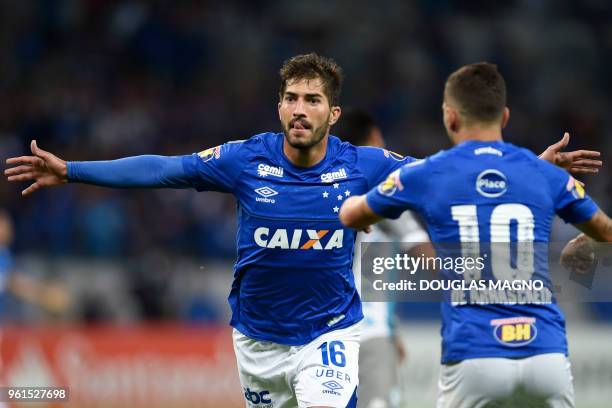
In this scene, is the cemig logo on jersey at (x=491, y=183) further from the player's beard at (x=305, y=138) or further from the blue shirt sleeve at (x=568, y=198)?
the player's beard at (x=305, y=138)

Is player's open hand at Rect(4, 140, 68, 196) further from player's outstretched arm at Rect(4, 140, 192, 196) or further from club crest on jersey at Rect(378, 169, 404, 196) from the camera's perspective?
club crest on jersey at Rect(378, 169, 404, 196)

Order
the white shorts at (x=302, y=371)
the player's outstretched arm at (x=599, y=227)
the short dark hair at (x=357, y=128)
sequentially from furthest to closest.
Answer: the short dark hair at (x=357, y=128) < the white shorts at (x=302, y=371) < the player's outstretched arm at (x=599, y=227)

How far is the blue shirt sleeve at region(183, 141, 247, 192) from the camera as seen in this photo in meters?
6.76

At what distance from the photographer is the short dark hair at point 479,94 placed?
5.36 m

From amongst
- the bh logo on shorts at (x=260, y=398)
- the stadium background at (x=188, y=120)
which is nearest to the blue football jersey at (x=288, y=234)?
the bh logo on shorts at (x=260, y=398)

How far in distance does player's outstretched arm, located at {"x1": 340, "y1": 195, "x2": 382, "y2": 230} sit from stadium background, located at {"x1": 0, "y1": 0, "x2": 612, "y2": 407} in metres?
8.89

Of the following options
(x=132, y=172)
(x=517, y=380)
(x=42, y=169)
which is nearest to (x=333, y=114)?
(x=132, y=172)

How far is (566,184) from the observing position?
5.37m

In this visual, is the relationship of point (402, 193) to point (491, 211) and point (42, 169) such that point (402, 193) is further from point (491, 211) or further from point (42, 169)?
point (42, 169)

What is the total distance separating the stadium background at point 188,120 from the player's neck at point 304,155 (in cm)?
782

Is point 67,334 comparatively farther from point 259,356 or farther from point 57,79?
point 259,356

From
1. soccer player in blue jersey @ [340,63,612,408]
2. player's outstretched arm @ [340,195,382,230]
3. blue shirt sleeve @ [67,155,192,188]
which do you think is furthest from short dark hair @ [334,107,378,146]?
soccer player in blue jersey @ [340,63,612,408]

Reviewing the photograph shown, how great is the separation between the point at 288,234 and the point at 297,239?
0.20ft

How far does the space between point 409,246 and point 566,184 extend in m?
3.53
